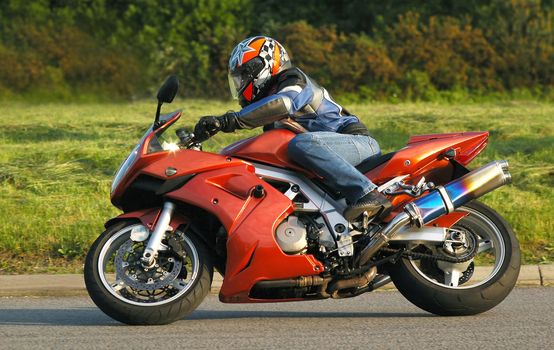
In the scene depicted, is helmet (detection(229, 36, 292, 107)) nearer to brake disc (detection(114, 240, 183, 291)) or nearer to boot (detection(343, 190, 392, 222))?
boot (detection(343, 190, 392, 222))

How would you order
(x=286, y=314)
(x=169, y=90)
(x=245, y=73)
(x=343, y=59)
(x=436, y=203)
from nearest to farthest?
1. (x=169, y=90)
2. (x=436, y=203)
3. (x=245, y=73)
4. (x=286, y=314)
5. (x=343, y=59)

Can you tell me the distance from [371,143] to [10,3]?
29604 mm

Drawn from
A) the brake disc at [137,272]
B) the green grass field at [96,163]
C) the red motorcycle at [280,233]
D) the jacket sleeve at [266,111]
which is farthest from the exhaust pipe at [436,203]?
the green grass field at [96,163]

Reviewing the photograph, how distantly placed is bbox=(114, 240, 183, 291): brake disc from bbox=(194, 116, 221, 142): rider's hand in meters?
0.77

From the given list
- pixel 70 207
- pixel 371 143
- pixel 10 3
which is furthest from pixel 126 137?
pixel 10 3

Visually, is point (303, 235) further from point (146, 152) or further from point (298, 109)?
point (146, 152)

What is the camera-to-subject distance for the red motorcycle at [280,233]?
7.11 meters

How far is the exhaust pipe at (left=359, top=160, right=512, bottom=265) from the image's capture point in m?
7.16

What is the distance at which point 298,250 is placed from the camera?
281 inches

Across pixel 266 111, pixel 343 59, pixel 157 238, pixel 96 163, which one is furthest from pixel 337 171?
pixel 343 59

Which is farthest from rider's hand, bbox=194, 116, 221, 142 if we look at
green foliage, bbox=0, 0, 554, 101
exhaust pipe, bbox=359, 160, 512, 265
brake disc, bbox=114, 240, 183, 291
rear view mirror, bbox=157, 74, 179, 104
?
green foliage, bbox=0, 0, 554, 101

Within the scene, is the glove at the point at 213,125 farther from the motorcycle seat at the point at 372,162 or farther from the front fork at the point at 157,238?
the motorcycle seat at the point at 372,162

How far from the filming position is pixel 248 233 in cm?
707

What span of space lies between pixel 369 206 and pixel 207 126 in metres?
1.04
